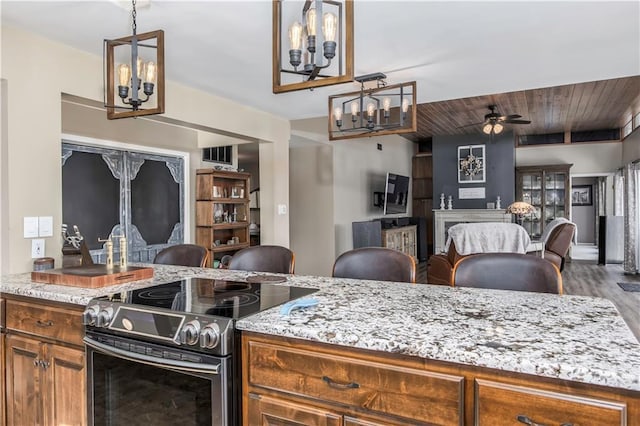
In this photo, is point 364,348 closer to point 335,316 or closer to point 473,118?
point 335,316

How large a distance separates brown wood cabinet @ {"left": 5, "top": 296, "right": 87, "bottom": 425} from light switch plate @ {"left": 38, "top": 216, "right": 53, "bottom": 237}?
60cm

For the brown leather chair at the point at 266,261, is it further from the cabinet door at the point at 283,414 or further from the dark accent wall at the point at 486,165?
the dark accent wall at the point at 486,165

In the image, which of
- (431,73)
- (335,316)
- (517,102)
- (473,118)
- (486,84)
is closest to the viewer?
(335,316)

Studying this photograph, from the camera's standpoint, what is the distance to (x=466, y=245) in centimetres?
484

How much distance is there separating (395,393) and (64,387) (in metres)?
1.54

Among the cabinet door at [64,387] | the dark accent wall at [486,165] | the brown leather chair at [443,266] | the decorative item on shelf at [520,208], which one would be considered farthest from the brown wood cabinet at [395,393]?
the dark accent wall at [486,165]

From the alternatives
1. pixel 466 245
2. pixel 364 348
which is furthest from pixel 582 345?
pixel 466 245

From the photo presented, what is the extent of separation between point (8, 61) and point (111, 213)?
7.33 ft

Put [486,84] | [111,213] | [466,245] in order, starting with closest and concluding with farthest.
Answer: [486,84] → [111,213] → [466,245]

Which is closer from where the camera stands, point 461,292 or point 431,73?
point 461,292

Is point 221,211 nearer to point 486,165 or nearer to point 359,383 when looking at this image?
point 359,383

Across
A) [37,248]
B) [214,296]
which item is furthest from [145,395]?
[37,248]

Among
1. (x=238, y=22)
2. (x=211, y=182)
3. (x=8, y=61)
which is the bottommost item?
(x=211, y=182)

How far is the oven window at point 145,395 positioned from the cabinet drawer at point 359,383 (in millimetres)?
214
